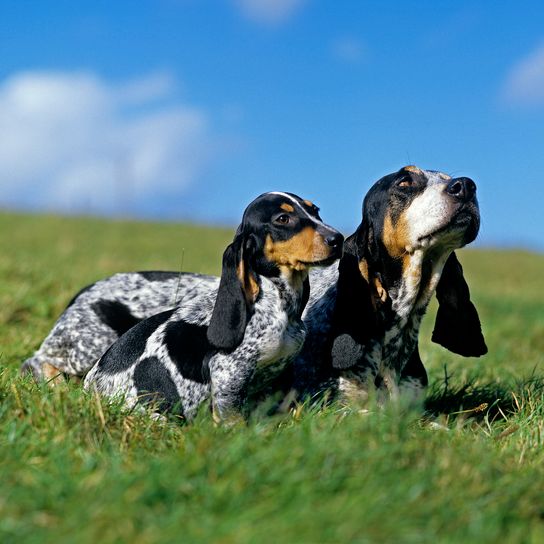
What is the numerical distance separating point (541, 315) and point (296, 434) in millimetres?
10218

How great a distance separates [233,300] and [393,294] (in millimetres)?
1189

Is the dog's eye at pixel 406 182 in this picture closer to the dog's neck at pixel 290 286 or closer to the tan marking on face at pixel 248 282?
the dog's neck at pixel 290 286

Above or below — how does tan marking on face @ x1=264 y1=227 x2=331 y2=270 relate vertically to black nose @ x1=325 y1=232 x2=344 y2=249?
below

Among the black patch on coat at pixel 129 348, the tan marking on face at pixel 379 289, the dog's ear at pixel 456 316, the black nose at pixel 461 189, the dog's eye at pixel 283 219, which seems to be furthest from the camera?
the dog's ear at pixel 456 316

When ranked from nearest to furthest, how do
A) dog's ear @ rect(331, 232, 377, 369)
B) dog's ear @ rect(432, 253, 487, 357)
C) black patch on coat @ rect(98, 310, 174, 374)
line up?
dog's ear @ rect(331, 232, 377, 369), black patch on coat @ rect(98, 310, 174, 374), dog's ear @ rect(432, 253, 487, 357)

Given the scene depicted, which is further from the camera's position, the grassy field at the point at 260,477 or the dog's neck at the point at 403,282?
the dog's neck at the point at 403,282

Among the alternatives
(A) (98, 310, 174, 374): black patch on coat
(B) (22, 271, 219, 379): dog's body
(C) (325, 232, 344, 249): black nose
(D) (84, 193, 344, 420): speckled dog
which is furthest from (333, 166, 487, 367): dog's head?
(B) (22, 271, 219, 379): dog's body

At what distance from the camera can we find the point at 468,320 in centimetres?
607

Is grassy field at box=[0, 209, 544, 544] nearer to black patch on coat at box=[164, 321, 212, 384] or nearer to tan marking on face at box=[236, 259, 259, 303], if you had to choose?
black patch on coat at box=[164, 321, 212, 384]

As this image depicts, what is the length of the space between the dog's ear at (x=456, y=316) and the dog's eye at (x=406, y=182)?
0.74 metres

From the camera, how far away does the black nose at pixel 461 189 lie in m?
5.28

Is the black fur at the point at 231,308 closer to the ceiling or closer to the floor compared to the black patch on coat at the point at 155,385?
closer to the ceiling

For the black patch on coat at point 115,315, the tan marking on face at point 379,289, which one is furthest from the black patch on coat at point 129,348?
the tan marking on face at point 379,289

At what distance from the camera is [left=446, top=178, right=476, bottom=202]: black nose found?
5.28 metres
